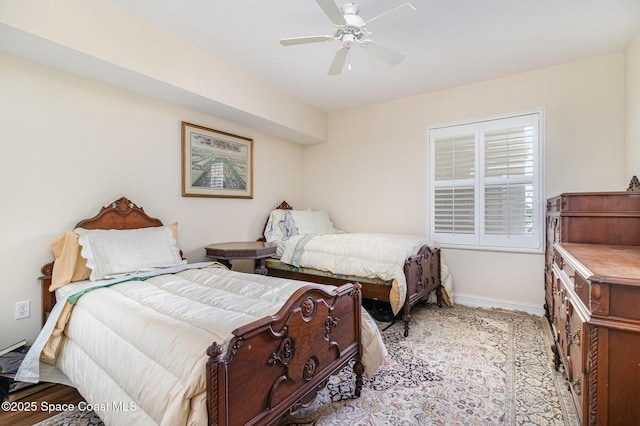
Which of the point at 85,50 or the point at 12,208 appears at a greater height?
the point at 85,50

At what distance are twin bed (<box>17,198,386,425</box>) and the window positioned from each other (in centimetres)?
222

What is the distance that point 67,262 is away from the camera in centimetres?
219

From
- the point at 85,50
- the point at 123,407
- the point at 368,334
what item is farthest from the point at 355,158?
the point at 123,407

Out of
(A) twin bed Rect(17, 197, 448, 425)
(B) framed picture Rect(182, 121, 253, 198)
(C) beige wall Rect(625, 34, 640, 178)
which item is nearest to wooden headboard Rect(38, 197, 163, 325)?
(A) twin bed Rect(17, 197, 448, 425)

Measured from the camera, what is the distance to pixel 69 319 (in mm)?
1905

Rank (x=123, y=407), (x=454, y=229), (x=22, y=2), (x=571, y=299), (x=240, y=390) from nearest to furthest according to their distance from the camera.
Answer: (x=240, y=390), (x=123, y=407), (x=571, y=299), (x=22, y=2), (x=454, y=229)

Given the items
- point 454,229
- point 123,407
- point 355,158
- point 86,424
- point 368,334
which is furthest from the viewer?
point 355,158

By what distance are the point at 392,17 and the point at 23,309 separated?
3.16 m

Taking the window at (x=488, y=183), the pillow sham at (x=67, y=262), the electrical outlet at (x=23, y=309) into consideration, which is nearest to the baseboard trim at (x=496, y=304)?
the window at (x=488, y=183)

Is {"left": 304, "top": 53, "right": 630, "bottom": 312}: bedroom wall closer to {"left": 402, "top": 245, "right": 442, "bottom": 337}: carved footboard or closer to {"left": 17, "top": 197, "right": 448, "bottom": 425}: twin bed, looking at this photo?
{"left": 402, "top": 245, "right": 442, "bottom": 337}: carved footboard

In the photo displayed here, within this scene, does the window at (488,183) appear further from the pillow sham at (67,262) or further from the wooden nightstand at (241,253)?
the pillow sham at (67,262)

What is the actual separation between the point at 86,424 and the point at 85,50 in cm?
231

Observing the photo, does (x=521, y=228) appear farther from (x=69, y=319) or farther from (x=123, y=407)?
(x=69, y=319)

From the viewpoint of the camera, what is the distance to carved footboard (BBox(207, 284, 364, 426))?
42.9 inches
